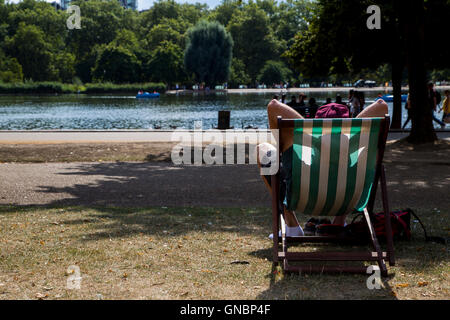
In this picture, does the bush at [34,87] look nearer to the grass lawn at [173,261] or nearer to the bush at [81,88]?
the bush at [81,88]

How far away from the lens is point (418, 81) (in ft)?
46.2

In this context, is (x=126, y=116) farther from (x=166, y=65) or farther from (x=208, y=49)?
(x=166, y=65)

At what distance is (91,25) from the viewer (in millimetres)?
120500

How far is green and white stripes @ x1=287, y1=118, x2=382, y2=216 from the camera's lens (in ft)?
13.5

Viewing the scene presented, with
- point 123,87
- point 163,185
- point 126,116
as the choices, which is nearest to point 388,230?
point 163,185

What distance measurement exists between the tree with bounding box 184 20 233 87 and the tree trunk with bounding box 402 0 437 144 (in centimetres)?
8174

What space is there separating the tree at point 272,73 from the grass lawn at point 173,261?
11085 centimetres

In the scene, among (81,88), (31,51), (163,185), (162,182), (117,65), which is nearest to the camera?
(163,185)

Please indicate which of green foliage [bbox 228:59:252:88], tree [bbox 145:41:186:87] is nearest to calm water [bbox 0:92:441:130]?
tree [bbox 145:41:186:87]

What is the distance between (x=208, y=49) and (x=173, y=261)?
92.3m

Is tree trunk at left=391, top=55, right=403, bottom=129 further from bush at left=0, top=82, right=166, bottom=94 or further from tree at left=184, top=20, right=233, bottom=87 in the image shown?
bush at left=0, top=82, right=166, bottom=94

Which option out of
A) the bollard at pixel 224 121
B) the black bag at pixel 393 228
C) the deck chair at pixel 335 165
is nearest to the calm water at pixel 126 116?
the bollard at pixel 224 121
